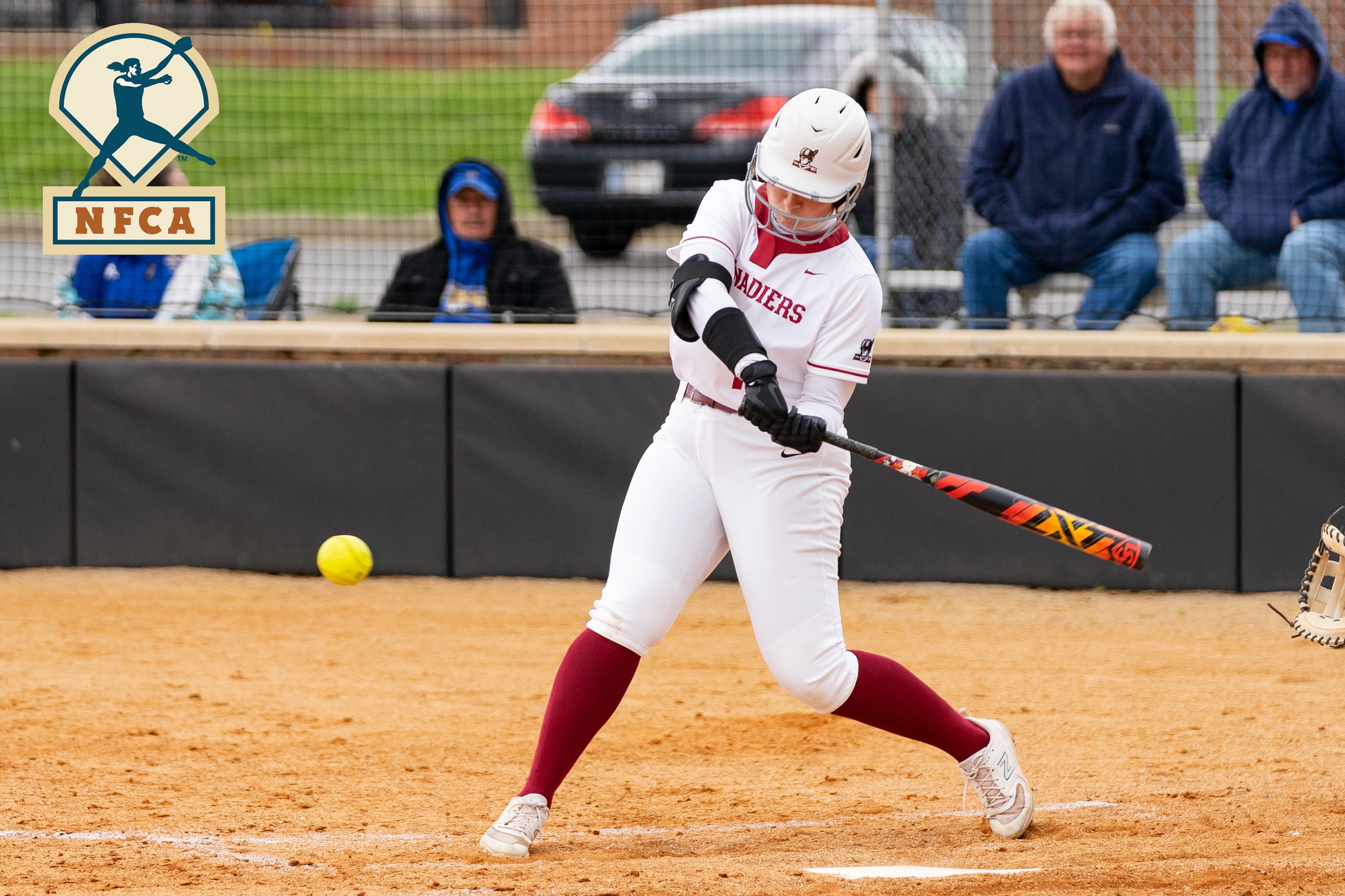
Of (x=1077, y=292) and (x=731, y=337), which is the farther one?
(x=1077, y=292)

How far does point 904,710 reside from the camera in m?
3.75

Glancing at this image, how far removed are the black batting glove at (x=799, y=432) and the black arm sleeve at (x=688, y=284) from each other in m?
0.29

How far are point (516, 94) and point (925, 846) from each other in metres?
6.33

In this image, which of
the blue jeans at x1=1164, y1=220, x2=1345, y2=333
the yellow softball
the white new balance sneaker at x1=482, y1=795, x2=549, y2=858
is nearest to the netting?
the blue jeans at x1=1164, y1=220, x2=1345, y2=333

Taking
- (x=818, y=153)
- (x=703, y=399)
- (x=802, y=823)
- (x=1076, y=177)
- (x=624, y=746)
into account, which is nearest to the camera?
(x=818, y=153)

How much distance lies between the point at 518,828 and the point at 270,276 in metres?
4.42

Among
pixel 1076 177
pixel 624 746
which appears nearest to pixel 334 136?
pixel 1076 177

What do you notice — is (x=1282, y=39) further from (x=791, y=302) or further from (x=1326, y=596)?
(x=791, y=302)

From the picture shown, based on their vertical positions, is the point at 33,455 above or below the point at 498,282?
below

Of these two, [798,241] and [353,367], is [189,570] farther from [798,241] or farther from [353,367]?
[798,241]

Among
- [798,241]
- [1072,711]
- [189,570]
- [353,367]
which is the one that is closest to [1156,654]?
[1072,711]

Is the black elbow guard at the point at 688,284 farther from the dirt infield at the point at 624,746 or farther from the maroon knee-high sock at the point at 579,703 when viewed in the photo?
the dirt infield at the point at 624,746

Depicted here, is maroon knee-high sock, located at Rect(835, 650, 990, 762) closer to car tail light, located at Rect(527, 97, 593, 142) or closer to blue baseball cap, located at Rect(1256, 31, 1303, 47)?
blue baseball cap, located at Rect(1256, 31, 1303, 47)

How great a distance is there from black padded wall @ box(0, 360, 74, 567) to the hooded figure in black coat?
1469mm
